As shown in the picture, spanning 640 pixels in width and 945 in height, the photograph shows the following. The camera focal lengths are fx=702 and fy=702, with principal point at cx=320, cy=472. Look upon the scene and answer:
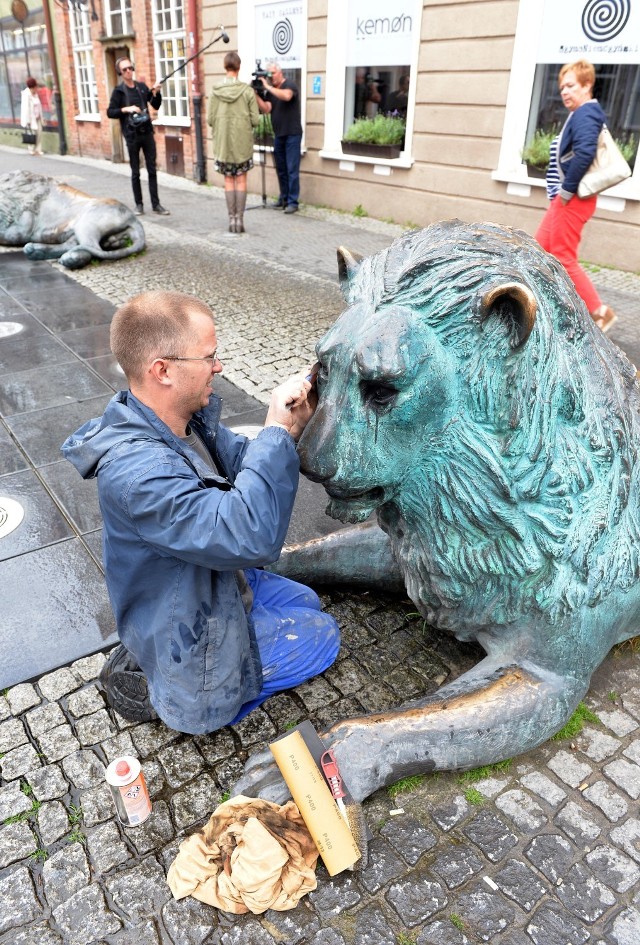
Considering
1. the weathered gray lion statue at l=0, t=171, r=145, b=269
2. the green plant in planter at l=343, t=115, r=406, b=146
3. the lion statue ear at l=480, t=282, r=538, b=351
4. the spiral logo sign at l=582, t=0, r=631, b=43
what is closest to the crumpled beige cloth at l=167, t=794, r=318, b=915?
the lion statue ear at l=480, t=282, r=538, b=351

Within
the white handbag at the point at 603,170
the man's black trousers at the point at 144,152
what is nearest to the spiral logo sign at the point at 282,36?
the man's black trousers at the point at 144,152

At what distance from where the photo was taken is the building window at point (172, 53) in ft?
50.0

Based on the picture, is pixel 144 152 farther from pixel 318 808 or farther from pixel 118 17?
pixel 318 808

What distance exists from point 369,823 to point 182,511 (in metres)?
1.11

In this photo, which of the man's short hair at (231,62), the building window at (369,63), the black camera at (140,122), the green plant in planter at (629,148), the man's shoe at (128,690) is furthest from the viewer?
the building window at (369,63)

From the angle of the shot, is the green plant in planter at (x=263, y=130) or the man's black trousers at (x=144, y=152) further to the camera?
the green plant in planter at (x=263, y=130)

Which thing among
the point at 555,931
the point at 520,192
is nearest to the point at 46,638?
the point at 555,931

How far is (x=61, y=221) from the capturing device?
8.98m

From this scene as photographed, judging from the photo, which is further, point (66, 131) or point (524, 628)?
point (66, 131)

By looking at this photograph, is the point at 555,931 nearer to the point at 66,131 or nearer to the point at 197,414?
the point at 197,414

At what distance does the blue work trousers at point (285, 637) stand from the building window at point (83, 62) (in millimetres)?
Result: 21144

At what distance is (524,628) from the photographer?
2.11 metres

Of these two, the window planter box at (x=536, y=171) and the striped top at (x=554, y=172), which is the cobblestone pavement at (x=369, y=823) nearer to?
the striped top at (x=554, y=172)

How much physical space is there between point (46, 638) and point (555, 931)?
2.12m
